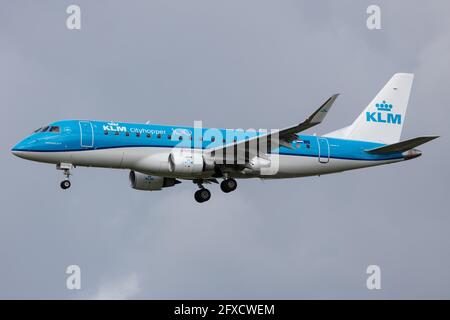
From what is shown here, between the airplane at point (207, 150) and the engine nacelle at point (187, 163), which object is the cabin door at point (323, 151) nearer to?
the airplane at point (207, 150)

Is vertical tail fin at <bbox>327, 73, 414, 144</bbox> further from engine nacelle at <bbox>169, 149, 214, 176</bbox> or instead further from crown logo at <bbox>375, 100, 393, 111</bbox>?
engine nacelle at <bbox>169, 149, 214, 176</bbox>

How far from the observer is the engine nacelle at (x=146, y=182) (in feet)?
219

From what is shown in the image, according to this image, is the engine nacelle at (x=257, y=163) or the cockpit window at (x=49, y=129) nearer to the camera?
the cockpit window at (x=49, y=129)

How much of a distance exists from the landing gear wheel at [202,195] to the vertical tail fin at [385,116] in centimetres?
917

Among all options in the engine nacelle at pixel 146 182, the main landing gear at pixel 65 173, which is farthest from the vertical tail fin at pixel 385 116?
the main landing gear at pixel 65 173

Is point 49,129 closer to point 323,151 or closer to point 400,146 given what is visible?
point 323,151

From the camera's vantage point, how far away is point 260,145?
206 ft

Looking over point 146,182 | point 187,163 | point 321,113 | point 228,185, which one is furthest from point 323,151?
point 146,182

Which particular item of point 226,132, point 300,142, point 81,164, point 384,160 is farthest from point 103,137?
point 384,160

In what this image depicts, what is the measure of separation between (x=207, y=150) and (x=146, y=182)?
18.0 feet

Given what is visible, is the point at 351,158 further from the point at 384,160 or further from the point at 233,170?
the point at 233,170

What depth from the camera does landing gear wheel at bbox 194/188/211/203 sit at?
Result: 216 ft

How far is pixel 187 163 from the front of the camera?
61969 mm

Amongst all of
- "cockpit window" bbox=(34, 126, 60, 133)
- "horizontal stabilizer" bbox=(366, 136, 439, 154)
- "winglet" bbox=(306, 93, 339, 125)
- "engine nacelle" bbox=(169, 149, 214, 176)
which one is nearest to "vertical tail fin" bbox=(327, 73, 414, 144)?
"horizontal stabilizer" bbox=(366, 136, 439, 154)
